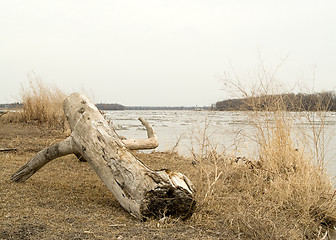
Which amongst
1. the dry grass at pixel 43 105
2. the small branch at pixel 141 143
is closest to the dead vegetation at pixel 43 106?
the dry grass at pixel 43 105

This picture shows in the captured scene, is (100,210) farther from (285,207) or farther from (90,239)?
(285,207)

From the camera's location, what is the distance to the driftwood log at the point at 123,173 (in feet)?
10.5

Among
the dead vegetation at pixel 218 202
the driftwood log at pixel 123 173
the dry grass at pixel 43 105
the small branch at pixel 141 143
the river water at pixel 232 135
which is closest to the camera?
the dead vegetation at pixel 218 202

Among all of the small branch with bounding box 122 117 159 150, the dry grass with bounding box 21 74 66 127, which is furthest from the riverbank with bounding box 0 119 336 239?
the dry grass with bounding box 21 74 66 127

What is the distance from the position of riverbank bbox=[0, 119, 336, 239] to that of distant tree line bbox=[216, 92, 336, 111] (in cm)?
86

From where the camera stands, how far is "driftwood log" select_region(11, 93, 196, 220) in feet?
10.5

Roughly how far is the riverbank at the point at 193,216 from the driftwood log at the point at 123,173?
0.13 m

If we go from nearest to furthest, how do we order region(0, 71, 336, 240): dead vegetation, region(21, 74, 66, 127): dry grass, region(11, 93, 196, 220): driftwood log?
1. region(0, 71, 336, 240): dead vegetation
2. region(11, 93, 196, 220): driftwood log
3. region(21, 74, 66, 127): dry grass

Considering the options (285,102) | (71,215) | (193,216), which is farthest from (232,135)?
(71,215)

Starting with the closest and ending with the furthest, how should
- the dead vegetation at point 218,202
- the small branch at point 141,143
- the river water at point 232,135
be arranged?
the dead vegetation at point 218,202
the river water at point 232,135
the small branch at point 141,143

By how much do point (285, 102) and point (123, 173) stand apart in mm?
2920

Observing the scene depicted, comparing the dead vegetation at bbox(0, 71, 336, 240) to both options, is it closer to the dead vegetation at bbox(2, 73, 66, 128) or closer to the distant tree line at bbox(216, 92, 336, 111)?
the distant tree line at bbox(216, 92, 336, 111)

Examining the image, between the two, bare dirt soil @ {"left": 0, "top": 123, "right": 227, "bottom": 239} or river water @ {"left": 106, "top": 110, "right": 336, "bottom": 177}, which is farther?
river water @ {"left": 106, "top": 110, "right": 336, "bottom": 177}

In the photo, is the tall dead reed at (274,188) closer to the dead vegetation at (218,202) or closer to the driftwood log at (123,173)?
the dead vegetation at (218,202)
